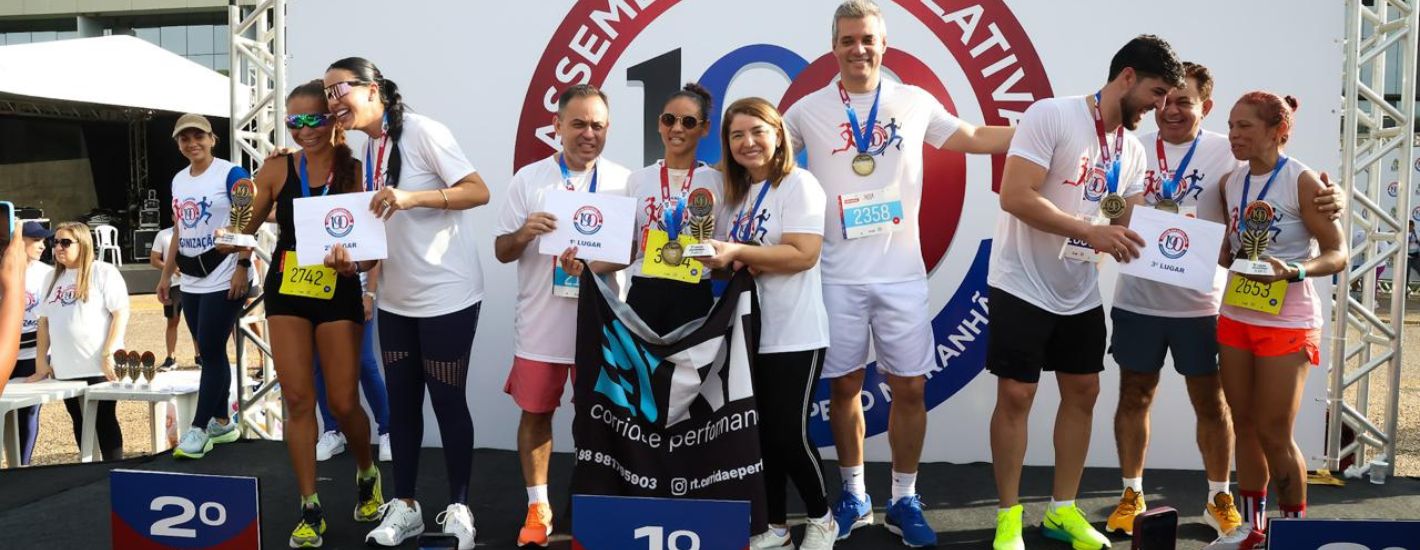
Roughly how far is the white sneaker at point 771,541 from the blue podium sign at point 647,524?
838 mm

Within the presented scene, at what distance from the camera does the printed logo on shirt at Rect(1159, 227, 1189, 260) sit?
2.81m

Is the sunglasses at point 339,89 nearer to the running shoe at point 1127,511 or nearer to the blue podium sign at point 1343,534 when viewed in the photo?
the blue podium sign at point 1343,534

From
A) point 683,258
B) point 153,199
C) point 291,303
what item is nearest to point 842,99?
point 683,258

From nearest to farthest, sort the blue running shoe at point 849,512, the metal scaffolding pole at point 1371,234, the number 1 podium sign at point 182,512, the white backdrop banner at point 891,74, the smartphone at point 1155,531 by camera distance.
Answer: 1. the smartphone at point 1155,531
2. the number 1 podium sign at point 182,512
3. the blue running shoe at point 849,512
4. the metal scaffolding pole at point 1371,234
5. the white backdrop banner at point 891,74

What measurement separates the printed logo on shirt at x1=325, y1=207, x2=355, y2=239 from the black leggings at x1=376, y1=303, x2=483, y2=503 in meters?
0.33

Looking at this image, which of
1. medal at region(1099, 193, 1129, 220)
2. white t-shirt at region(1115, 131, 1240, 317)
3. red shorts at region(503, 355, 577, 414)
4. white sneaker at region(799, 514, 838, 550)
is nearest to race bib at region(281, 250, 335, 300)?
red shorts at region(503, 355, 577, 414)

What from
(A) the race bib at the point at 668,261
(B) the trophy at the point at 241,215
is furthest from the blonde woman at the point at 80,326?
(A) the race bib at the point at 668,261

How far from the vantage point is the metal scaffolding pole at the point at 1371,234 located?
384 cm

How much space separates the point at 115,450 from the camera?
4.70 meters

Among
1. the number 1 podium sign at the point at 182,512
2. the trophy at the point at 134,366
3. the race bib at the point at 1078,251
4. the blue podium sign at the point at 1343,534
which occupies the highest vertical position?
the race bib at the point at 1078,251

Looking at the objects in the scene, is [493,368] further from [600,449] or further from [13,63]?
[13,63]

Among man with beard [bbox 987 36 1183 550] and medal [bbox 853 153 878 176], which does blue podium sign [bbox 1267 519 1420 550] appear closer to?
→ man with beard [bbox 987 36 1183 550]

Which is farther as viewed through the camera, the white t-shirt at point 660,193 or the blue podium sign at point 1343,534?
the white t-shirt at point 660,193

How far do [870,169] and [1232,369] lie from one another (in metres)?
1.26
